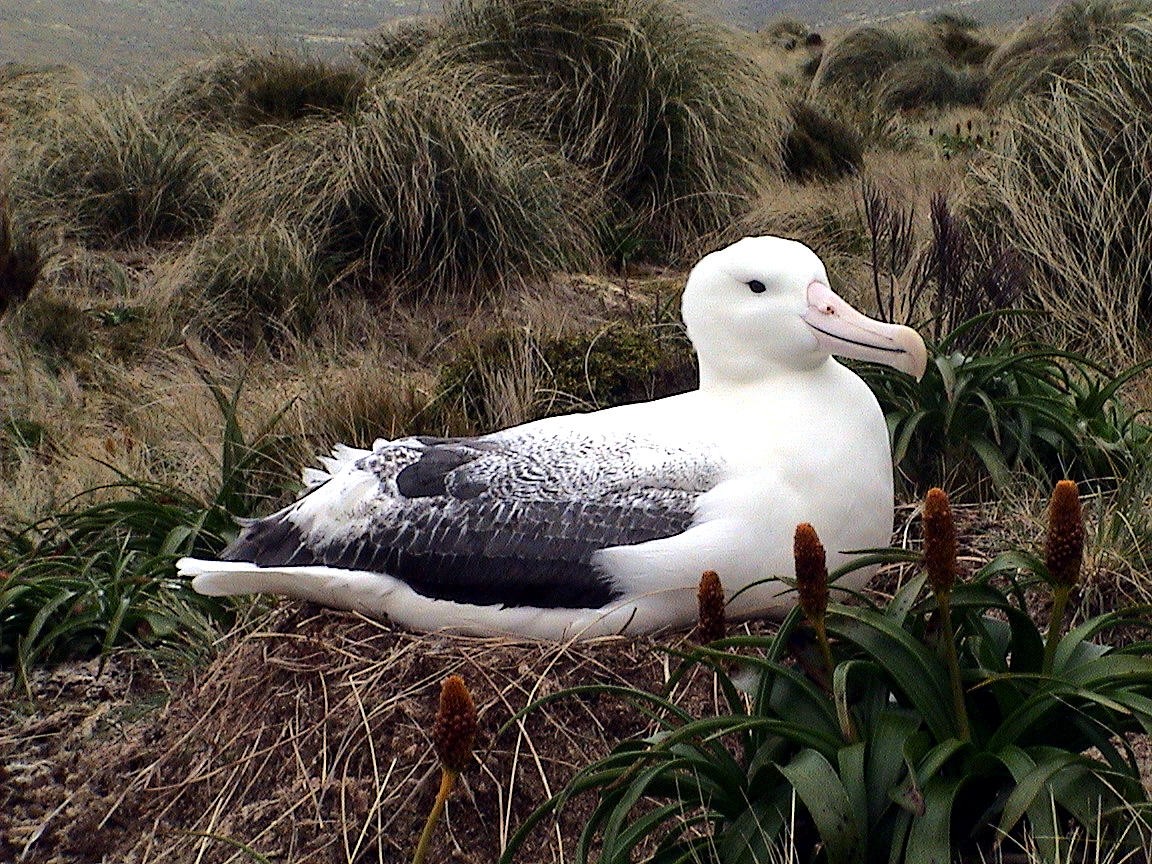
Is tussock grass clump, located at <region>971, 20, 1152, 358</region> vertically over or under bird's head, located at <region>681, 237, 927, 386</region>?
under

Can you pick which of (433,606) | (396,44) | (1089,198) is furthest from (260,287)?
(433,606)

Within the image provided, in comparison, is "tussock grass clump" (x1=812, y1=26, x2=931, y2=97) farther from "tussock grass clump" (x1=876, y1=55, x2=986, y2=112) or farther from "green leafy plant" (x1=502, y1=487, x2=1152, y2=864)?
"green leafy plant" (x1=502, y1=487, x2=1152, y2=864)

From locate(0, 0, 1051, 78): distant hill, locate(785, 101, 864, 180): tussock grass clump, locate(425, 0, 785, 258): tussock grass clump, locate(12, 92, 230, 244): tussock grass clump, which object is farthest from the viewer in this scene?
locate(0, 0, 1051, 78): distant hill

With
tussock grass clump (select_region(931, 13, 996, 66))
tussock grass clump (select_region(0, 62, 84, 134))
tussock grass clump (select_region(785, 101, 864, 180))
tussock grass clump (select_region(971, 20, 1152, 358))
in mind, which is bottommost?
tussock grass clump (select_region(931, 13, 996, 66))

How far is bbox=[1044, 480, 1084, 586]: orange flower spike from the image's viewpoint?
210 centimetres

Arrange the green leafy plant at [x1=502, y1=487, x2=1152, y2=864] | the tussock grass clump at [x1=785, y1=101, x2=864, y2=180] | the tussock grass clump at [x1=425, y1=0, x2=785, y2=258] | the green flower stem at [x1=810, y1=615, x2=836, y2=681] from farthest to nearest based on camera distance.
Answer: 1. the tussock grass clump at [x1=785, y1=101, x2=864, y2=180]
2. the tussock grass clump at [x1=425, y1=0, x2=785, y2=258]
3. the green leafy plant at [x1=502, y1=487, x2=1152, y2=864]
4. the green flower stem at [x1=810, y1=615, x2=836, y2=681]

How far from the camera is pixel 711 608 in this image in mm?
2424

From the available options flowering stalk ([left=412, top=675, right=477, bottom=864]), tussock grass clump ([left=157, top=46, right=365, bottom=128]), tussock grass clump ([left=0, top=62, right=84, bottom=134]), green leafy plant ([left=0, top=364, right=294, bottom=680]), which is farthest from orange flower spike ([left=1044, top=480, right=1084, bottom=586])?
tussock grass clump ([left=0, top=62, right=84, bottom=134])

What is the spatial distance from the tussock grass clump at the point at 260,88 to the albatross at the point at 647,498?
7.16 m

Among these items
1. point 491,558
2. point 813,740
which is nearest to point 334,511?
point 491,558

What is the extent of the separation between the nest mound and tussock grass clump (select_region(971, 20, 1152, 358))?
3551mm

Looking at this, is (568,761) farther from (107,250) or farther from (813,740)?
(107,250)

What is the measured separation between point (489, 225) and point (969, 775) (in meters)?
6.20

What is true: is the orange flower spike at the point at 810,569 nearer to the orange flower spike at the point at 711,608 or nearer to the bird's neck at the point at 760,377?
the orange flower spike at the point at 711,608
